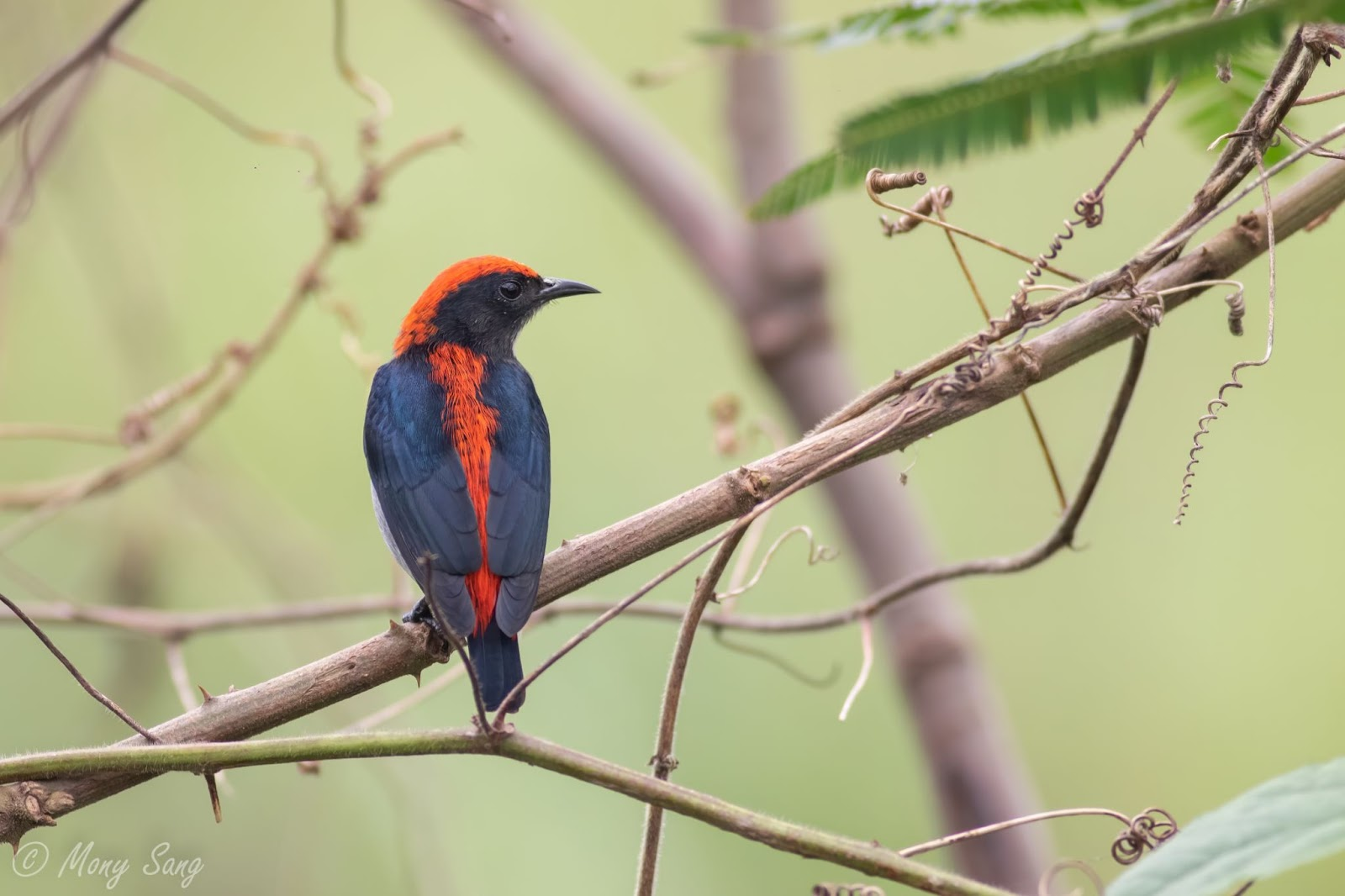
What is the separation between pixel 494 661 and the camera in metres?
2.27

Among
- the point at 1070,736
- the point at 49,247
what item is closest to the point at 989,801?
the point at 1070,736

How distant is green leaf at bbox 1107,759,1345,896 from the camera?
0.98 m

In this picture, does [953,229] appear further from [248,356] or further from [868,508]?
[868,508]

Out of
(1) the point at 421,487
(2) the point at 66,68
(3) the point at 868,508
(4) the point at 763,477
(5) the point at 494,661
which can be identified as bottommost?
(4) the point at 763,477

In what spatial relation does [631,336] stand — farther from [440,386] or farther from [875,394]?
[875,394]

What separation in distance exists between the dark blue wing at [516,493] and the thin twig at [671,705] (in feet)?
1.33

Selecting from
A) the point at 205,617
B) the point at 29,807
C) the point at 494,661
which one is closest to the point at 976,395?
the point at 494,661

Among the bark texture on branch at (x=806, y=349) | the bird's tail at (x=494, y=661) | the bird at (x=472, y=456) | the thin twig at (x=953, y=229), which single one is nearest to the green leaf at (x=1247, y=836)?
the thin twig at (x=953, y=229)

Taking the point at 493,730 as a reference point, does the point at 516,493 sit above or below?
above

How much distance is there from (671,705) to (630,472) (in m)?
3.36

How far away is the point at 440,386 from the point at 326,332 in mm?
2597

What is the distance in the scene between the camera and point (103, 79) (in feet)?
13.5

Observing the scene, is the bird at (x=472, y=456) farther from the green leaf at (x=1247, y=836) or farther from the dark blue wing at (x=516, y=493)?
the green leaf at (x=1247, y=836)

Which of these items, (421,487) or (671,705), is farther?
(421,487)
